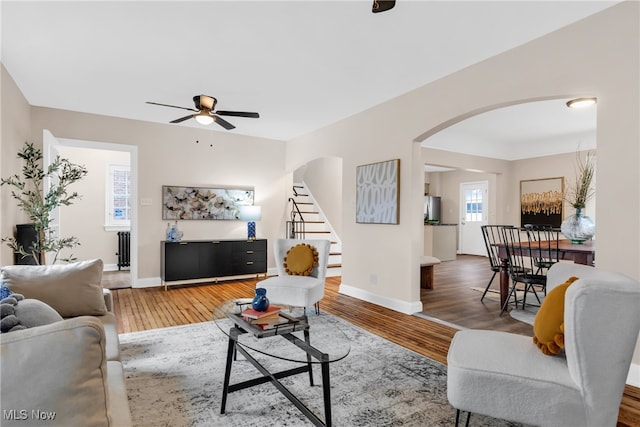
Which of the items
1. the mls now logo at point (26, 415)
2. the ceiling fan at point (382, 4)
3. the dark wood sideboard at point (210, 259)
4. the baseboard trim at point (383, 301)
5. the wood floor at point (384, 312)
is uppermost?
the ceiling fan at point (382, 4)

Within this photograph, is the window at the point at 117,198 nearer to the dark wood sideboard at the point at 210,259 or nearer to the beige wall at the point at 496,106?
the dark wood sideboard at the point at 210,259

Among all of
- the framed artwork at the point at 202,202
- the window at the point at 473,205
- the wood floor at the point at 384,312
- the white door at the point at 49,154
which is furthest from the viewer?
the window at the point at 473,205

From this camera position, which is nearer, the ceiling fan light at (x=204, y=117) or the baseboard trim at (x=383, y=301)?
the ceiling fan light at (x=204, y=117)

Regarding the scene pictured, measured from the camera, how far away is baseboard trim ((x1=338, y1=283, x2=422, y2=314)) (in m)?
4.21

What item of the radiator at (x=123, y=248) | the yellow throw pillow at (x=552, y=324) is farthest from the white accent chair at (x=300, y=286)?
the radiator at (x=123, y=248)

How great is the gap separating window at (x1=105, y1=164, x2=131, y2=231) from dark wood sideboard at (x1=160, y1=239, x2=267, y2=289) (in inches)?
91.0

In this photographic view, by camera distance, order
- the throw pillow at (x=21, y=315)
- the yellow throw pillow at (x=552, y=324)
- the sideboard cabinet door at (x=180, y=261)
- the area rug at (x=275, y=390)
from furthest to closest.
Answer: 1. the sideboard cabinet door at (x=180, y=261)
2. the area rug at (x=275, y=390)
3. the yellow throw pillow at (x=552, y=324)
4. the throw pillow at (x=21, y=315)

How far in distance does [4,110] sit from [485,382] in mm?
4775

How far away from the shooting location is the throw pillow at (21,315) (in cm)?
110

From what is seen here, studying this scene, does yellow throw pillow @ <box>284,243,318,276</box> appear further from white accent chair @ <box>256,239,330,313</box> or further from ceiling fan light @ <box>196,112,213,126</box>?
ceiling fan light @ <box>196,112,213,126</box>

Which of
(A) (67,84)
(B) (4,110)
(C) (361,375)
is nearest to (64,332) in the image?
(C) (361,375)

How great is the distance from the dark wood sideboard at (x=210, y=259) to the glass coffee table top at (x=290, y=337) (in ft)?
11.3

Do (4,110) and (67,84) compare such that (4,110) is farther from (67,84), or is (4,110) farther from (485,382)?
(485,382)

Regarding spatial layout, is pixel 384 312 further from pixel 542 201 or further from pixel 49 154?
pixel 542 201
